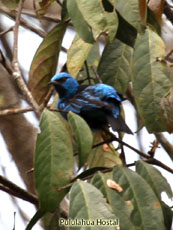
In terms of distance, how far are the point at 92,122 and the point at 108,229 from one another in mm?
1692

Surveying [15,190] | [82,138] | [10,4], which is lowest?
[15,190]

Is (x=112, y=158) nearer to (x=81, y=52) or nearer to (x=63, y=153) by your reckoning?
(x=81, y=52)

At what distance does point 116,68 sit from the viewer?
3559 mm

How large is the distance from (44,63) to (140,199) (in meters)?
1.42

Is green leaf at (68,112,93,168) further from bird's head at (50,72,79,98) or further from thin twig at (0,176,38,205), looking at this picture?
bird's head at (50,72,79,98)

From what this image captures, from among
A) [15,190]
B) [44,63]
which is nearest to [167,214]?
[15,190]

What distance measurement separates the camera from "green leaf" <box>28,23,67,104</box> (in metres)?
3.54

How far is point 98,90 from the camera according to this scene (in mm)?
3668

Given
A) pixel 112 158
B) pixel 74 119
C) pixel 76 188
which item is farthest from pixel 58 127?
pixel 112 158

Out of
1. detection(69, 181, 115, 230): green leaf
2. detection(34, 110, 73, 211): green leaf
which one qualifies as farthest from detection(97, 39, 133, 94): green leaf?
detection(69, 181, 115, 230): green leaf

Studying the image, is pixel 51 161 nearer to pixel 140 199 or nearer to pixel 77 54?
pixel 140 199

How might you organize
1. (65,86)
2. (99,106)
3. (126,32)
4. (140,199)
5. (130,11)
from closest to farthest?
1. (140,199)
2. (130,11)
3. (126,32)
4. (99,106)
5. (65,86)

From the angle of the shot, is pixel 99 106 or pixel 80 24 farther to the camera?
pixel 99 106

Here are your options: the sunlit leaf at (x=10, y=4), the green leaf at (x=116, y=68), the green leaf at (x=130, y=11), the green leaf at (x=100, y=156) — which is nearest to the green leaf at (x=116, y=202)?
the green leaf at (x=130, y=11)
